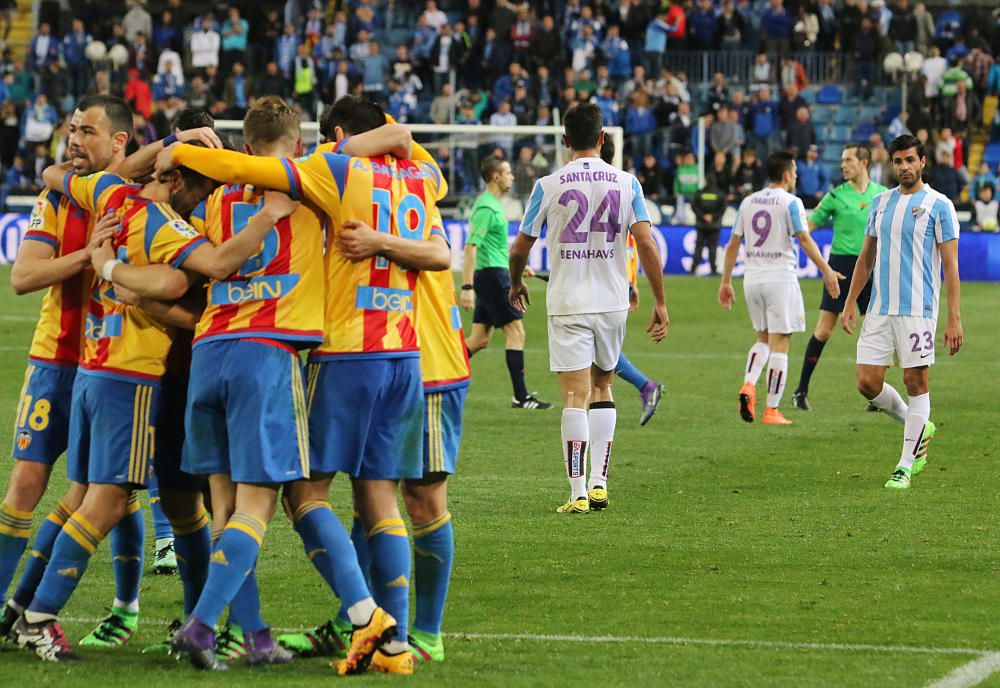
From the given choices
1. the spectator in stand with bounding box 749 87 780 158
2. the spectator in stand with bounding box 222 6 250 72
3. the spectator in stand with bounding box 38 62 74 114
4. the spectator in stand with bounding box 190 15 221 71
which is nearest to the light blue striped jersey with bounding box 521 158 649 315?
the spectator in stand with bounding box 749 87 780 158

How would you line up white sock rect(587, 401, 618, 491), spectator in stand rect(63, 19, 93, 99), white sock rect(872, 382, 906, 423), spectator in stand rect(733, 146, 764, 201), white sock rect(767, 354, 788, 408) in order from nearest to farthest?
white sock rect(587, 401, 618, 491) < white sock rect(872, 382, 906, 423) < white sock rect(767, 354, 788, 408) < spectator in stand rect(733, 146, 764, 201) < spectator in stand rect(63, 19, 93, 99)

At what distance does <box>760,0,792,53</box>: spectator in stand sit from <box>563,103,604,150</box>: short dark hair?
26432 millimetres

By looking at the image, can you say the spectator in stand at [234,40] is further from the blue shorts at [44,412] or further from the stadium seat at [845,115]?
the blue shorts at [44,412]

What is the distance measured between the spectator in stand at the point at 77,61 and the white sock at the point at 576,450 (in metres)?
28.7

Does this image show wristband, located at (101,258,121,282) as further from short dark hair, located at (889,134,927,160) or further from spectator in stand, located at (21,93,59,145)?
spectator in stand, located at (21,93,59,145)

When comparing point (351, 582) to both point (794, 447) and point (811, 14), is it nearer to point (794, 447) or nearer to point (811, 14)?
point (794, 447)

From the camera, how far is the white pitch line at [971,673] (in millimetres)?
5616

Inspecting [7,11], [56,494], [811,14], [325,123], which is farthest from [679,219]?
[325,123]

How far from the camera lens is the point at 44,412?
6.27 m

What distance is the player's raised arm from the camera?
5.55 m

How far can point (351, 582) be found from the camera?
221 inches

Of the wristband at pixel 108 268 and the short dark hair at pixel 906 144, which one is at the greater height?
the short dark hair at pixel 906 144

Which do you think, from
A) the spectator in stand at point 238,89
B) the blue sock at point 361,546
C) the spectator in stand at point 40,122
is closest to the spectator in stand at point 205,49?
the spectator in stand at point 238,89

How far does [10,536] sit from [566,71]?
2895 centimetres
